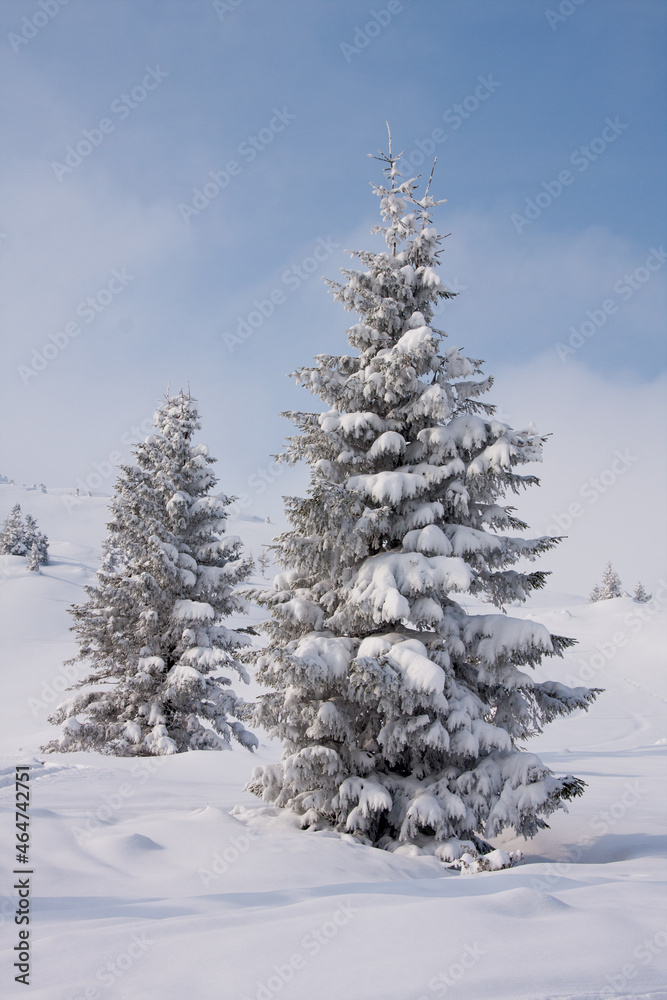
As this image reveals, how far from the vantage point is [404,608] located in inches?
285

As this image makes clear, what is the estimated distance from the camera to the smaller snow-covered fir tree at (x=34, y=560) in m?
64.9

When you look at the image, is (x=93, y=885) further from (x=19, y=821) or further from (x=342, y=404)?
(x=342, y=404)

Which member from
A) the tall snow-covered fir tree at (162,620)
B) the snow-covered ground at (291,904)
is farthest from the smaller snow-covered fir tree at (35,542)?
the snow-covered ground at (291,904)

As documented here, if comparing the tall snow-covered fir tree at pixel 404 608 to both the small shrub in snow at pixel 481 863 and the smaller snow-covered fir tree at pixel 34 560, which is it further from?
the smaller snow-covered fir tree at pixel 34 560

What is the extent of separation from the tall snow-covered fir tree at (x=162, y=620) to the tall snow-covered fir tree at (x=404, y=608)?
7.43m

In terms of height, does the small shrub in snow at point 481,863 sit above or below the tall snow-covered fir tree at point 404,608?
below

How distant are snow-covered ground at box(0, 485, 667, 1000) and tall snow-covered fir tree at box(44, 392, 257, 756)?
4444mm

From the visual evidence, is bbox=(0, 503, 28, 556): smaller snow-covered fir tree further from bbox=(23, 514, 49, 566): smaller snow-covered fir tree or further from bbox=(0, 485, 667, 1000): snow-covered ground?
bbox=(0, 485, 667, 1000): snow-covered ground

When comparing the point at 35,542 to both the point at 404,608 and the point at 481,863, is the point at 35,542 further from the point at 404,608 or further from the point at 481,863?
the point at 481,863

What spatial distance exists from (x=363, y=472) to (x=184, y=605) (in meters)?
8.50

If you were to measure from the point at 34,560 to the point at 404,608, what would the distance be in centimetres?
6791

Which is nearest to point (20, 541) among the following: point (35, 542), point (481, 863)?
point (35, 542)

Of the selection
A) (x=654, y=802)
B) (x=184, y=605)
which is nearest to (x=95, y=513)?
(x=184, y=605)

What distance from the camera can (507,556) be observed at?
838 centimetres
